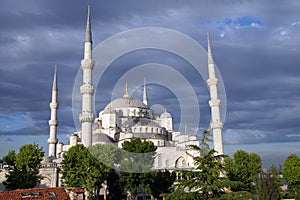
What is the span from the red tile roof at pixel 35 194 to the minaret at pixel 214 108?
1970cm

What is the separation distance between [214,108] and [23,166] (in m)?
20.6

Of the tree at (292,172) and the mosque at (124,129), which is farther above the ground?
the mosque at (124,129)

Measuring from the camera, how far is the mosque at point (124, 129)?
30203 mm

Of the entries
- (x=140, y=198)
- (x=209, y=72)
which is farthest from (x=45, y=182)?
(x=209, y=72)

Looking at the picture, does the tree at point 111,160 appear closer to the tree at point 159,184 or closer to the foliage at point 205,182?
the tree at point 159,184

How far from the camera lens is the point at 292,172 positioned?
2833 centimetres

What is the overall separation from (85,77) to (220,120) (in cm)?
1506

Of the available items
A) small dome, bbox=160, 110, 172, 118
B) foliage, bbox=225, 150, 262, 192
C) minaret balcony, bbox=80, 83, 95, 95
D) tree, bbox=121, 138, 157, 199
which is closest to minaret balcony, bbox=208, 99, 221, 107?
foliage, bbox=225, 150, 262, 192

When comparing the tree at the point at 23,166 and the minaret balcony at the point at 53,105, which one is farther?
the minaret balcony at the point at 53,105

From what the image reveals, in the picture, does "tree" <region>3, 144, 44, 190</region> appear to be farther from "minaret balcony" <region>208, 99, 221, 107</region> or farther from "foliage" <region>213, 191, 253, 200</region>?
"minaret balcony" <region>208, 99, 221, 107</region>

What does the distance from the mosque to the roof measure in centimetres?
1131

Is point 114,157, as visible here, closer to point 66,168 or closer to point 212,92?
point 66,168

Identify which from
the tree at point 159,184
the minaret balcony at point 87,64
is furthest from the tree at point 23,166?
the minaret balcony at point 87,64

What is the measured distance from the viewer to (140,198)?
96.1ft
